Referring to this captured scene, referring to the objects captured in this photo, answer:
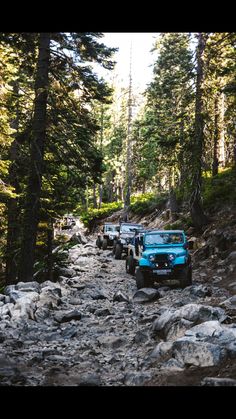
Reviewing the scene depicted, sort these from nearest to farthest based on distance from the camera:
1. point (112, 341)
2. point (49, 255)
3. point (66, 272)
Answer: point (112, 341), point (49, 255), point (66, 272)

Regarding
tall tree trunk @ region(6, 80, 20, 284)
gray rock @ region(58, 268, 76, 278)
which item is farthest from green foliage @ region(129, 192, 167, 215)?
tall tree trunk @ region(6, 80, 20, 284)

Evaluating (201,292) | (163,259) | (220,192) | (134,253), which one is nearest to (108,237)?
(220,192)

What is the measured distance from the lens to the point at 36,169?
37.8 feet

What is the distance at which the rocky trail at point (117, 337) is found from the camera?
5586mm

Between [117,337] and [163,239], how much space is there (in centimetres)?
668

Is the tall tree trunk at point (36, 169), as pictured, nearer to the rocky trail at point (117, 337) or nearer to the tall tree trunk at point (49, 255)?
the rocky trail at point (117, 337)

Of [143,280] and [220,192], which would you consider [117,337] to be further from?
[220,192]

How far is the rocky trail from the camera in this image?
5.59 m

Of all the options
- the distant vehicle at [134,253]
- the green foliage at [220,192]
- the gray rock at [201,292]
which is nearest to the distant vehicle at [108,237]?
the green foliage at [220,192]

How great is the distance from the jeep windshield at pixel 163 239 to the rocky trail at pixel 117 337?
179cm

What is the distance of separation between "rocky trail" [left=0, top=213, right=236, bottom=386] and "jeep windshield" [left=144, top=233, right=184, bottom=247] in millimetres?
1793
